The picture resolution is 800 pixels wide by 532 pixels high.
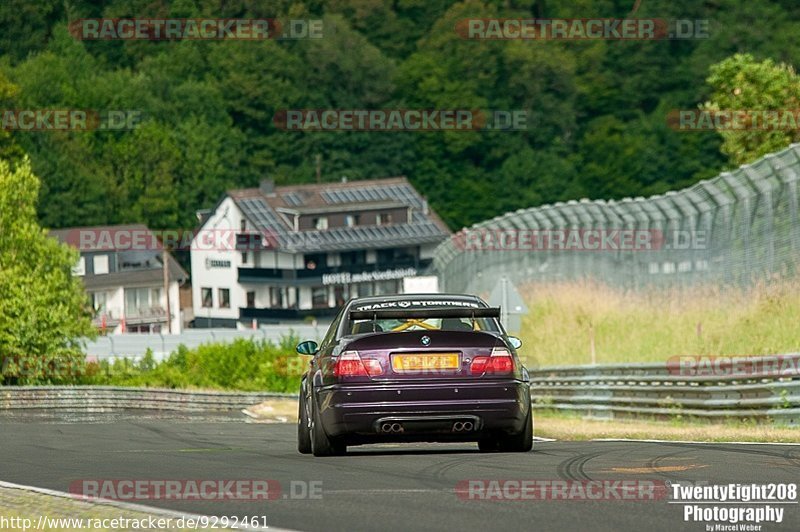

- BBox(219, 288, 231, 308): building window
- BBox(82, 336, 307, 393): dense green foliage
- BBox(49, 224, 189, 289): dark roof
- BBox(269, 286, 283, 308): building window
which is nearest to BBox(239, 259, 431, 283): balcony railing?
BBox(269, 286, 283, 308): building window

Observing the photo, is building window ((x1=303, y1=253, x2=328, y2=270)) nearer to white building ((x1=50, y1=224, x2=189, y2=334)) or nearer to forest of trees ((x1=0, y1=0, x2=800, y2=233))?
white building ((x1=50, y1=224, x2=189, y2=334))

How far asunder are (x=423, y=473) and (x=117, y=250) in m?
101

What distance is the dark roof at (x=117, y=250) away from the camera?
366 feet

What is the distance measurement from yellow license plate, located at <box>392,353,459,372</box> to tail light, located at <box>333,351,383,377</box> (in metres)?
0.14

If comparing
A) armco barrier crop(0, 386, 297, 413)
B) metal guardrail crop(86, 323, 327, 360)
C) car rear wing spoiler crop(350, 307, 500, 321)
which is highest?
car rear wing spoiler crop(350, 307, 500, 321)

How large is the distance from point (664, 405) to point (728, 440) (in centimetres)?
640

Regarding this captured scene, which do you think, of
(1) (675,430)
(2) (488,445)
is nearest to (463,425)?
(2) (488,445)

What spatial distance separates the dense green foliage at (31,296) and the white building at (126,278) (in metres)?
43.9

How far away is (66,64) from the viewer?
137250 millimetres

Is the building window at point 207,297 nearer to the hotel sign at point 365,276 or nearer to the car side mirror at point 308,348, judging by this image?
the hotel sign at point 365,276

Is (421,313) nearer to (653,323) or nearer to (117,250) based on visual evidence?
(653,323)

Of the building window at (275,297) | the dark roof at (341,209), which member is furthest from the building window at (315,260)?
the building window at (275,297)

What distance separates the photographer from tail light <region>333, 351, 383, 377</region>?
13695mm

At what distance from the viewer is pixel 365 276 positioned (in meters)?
120
